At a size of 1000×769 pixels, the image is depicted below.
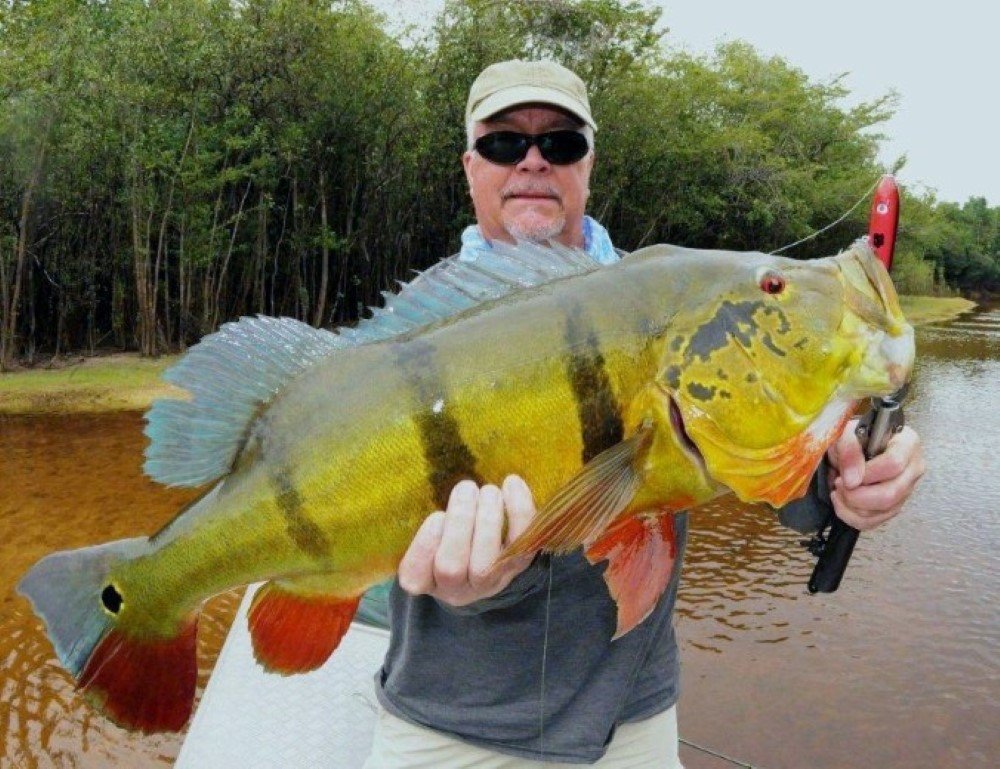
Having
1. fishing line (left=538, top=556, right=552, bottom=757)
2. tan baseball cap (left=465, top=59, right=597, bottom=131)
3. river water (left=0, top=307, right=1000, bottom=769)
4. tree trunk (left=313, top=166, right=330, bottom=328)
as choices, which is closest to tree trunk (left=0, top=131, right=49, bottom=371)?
tree trunk (left=313, top=166, right=330, bottom=328)

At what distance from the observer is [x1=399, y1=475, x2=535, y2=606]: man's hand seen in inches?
58.7

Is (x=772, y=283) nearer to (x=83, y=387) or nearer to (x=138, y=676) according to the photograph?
(x=138, y=676)

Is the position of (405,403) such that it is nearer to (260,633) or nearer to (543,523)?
(543,523)

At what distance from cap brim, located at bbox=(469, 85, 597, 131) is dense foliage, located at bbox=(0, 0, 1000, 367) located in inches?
514

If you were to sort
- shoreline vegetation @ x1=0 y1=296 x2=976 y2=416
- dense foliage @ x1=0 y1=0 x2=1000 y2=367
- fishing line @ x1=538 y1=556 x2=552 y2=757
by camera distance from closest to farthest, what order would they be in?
1. fishing line @ x1=538 y1=556 x2=552 y2=757
2. shoreline vegetation @ x1=0 y1=296 x2=976 y2=416
3. dense foliage @ x1=0 y1=0 x2=1000 y2=367

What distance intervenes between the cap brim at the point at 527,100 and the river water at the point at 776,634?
3.36 metres

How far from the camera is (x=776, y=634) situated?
19.1ft

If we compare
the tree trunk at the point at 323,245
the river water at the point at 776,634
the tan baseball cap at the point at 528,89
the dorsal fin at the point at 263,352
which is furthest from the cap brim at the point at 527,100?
the tree trunk at the point at 323,245

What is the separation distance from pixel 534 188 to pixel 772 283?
121 cm

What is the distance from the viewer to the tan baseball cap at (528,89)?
8.61ft

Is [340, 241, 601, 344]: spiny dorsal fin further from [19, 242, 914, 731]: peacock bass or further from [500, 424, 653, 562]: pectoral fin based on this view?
[500, 424, 653, 562]: pectoral fin

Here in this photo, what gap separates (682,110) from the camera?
2427 centimetres

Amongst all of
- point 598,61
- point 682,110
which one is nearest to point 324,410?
point 598,61

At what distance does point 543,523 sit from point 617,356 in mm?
332
